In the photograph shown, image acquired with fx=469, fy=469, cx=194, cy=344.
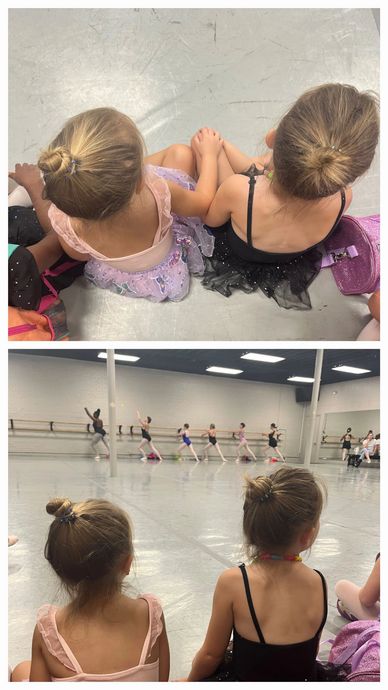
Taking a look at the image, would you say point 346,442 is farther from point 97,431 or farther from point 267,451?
point 97,431

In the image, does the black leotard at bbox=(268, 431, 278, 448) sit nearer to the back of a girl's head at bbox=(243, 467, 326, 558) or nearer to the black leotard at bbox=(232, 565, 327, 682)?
the back of a girl's head at bbox=(243, 467, 326, 558)

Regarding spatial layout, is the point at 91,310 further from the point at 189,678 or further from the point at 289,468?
the point at 189,678

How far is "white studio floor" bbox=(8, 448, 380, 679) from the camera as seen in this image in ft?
4.08

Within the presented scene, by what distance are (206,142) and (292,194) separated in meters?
0.58

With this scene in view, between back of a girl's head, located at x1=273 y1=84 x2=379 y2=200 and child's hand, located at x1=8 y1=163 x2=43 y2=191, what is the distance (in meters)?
0.82

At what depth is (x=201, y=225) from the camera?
1449mm

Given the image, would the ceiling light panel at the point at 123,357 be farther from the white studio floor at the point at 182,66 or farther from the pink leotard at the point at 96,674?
the white studio floor at the point at 182,66

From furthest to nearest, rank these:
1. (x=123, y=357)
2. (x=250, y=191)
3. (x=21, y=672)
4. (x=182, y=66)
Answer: (x=182, y=66) → (x=123, y=357) → (x=250, y=191) → (x=21, y=672)

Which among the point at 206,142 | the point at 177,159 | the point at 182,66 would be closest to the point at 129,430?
the point at 177,159

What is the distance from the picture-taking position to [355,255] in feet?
4.83

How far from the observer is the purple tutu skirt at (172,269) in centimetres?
144

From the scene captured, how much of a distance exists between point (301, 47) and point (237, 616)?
1981 mm

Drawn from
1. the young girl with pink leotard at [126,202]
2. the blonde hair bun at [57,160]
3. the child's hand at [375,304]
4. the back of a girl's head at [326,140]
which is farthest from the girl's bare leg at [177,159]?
the child's hand at [375,304]

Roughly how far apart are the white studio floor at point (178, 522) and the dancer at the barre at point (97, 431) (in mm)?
47
